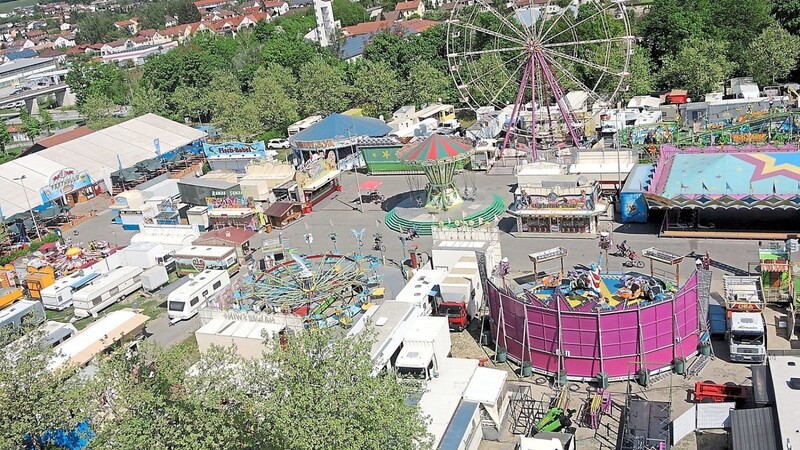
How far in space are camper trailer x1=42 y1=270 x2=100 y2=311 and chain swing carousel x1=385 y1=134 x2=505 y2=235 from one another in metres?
14.7

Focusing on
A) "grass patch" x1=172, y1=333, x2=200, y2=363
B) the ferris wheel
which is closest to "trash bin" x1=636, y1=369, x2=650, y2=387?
"grass patch" x1=172, y1=333, x2=200, y2=363

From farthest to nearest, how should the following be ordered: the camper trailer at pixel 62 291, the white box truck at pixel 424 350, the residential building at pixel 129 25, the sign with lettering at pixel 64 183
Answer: the residential building at pixel 129 25
the sign with lettering at pixel 64 183
the camper trailer at pixel 62 291
the white box truck at pixel 424 350

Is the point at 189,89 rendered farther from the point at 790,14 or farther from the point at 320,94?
the point at 790,14

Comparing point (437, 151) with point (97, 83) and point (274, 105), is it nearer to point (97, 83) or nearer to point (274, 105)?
point (274, 105)

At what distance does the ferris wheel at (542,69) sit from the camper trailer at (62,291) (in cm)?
2354

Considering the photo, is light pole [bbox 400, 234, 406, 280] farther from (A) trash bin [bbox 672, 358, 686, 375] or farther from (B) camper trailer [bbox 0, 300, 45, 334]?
(B) camper trailer [bbox 0, 300, 45, 334]

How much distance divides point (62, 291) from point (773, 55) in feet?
161

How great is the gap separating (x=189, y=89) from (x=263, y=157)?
2655cm

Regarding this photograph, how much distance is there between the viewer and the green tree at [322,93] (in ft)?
196

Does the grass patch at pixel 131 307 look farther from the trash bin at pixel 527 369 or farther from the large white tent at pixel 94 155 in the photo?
the trash bin at pixel 527 369

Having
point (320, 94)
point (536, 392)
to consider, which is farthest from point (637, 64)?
point (536, 392)

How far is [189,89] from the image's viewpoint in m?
71.0

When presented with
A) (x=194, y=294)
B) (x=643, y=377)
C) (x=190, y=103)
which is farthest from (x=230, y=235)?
(x=190, y=103)

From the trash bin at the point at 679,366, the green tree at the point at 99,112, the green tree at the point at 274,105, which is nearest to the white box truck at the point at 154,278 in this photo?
the trash bin at the point at 679,366
